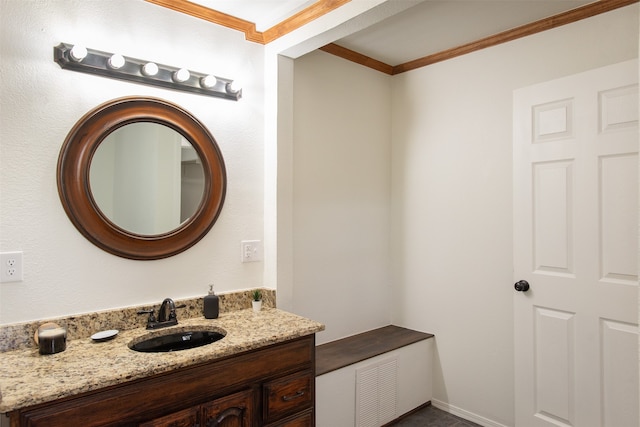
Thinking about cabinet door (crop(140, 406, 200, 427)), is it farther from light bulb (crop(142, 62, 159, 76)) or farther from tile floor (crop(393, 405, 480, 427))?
tile floor (crop(393, 405, 480, 427))

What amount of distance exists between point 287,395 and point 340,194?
57.7 inches

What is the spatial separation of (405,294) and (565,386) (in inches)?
47.1

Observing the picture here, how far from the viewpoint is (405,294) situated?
3232 millimetres

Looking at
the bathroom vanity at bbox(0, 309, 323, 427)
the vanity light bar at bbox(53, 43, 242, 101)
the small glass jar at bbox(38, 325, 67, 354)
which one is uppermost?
the vanity light bar at bbox(53, 43, 242, 101)

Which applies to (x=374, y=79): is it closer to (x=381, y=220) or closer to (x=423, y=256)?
(x=381, y=220)

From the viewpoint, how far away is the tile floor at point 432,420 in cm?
278

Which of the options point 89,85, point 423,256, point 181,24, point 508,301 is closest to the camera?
point 89,85

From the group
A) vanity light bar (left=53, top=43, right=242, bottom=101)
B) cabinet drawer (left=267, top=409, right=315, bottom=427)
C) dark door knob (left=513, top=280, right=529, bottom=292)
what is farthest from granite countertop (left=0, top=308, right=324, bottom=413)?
dark door knob (left=513, top=280, right=529, bottom=292)

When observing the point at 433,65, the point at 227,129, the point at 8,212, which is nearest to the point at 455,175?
the point at 433,65

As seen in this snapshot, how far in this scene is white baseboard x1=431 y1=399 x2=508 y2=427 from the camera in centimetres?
273

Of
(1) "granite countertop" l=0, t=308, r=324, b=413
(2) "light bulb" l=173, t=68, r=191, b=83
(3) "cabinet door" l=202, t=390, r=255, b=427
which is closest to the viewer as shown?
(1) "granite countertop" l=0, t=308, r=324, b=413

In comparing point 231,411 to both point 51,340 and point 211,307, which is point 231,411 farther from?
point 51,340

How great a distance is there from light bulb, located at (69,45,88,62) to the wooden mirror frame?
0.21 m

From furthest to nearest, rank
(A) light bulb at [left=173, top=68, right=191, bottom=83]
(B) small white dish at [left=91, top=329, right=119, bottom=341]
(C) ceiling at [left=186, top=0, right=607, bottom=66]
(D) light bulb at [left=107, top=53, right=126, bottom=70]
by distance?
(C) ceiling at [left=186, top=0, right=607, bottom=66], (A) light bulb at [left=173, top=68, right=191, bottom=83], (D) light bulb at [left=107, top=53, right=126, bottom=70], (B) small white dish at [left=91, top=329, right=119, bottom=341]
